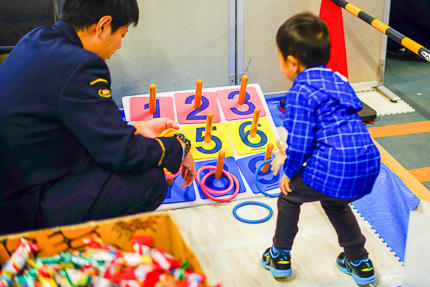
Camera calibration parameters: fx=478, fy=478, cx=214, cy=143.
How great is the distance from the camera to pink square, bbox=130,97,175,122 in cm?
271

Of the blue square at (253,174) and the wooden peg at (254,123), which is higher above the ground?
the wooden peg at (254,123)

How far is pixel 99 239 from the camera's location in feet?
4.11

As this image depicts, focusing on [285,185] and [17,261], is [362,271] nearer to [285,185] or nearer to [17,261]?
[285,185]

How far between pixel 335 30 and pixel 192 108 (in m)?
1.02

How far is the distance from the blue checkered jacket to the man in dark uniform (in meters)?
0.47

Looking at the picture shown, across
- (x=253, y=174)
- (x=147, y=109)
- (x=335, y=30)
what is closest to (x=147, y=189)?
(x=253, y=174)

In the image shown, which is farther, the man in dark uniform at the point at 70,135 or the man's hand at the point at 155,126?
the man's hand at the point at 155,126

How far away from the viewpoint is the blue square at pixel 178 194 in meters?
2.30

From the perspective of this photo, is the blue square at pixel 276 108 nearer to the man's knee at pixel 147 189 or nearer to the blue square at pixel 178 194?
the blue square at pixel 178 194

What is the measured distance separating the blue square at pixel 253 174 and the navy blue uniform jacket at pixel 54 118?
0.89m

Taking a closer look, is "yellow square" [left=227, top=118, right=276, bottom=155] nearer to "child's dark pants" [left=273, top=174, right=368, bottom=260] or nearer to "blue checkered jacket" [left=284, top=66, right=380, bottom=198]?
"child's dark pants" [left=273, top=174, right=368, bottom=260]

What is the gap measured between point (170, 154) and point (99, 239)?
552 mm

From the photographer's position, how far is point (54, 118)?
5.02ft

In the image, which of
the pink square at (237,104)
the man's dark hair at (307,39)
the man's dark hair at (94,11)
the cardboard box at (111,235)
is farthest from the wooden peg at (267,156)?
the cardboard box at (111,235)
